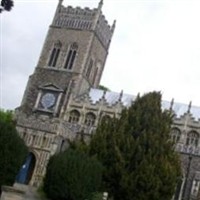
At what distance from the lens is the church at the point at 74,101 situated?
40.7m

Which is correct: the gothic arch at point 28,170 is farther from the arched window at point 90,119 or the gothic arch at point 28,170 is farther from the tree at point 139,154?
the arched window at point 90,119

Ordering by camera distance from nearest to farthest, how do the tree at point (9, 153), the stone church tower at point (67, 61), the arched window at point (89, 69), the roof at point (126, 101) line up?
1. the tree at point (9, 153)
2. the roof at point (126, 101)
3. the stone church tower at point (67, 61)
4. the arched window at point (89, 69)

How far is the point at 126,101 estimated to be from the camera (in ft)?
169

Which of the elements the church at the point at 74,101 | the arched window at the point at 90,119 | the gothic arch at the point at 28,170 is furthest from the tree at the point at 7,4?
the arched window at the point at 90,119

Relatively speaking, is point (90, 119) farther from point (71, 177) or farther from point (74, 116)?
point (71, 177)

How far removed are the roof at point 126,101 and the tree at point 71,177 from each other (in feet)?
66.0

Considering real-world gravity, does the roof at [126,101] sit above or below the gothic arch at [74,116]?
above

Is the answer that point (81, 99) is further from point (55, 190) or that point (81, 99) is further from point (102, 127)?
point (55, 190)

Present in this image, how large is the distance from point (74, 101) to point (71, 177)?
23.6 meters

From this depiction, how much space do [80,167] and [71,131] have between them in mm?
16494

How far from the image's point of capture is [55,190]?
1078 inches

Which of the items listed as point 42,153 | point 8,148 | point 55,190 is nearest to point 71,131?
point 42,153

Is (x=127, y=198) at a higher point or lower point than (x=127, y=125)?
lower

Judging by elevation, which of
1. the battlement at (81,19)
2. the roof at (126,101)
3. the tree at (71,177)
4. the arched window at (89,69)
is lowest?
the tree at (71,177)
